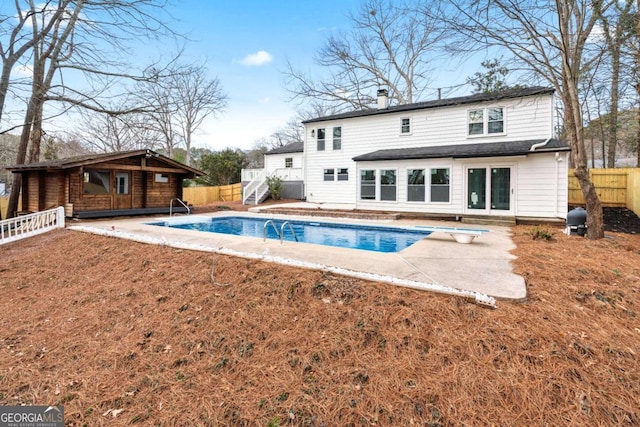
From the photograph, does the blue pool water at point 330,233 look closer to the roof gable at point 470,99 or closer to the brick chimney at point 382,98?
the roof gable at point 470,99

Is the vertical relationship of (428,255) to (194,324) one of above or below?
above

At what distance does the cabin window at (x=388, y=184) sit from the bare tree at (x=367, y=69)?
40.4 feet

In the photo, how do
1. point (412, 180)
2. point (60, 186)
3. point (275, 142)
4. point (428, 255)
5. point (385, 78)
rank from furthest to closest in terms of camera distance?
1. point (275, 142)
2. point (385, 78)
3. point (412, 180)
4. point (60, 186)
5. point (428, 255)

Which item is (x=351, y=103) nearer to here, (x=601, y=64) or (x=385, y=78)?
(x=385, y=78)

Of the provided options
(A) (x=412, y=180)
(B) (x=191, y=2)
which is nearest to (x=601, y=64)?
(A) (x=412, y=180)

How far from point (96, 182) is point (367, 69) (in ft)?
66.2

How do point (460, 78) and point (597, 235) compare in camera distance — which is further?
point (460, 78)

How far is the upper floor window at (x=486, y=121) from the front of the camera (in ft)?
44.0

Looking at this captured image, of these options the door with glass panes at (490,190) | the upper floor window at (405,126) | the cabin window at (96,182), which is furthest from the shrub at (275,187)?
the door with glass panes at (490,190)

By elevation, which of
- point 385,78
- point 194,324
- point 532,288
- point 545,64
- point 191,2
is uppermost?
point 385,78

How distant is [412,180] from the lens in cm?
1373

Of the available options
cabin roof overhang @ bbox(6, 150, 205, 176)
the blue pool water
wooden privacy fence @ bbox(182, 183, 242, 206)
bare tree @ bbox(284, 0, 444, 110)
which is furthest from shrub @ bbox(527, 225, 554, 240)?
wooden privacy fence @ bbox(182, 183, 242, 206)

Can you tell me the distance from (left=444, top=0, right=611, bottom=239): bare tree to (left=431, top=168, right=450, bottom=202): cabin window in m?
5.15

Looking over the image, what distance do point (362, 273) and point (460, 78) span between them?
830 centimetres
